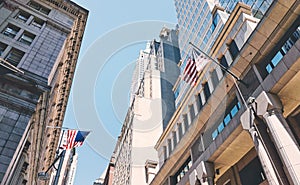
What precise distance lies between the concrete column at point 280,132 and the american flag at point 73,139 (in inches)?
493

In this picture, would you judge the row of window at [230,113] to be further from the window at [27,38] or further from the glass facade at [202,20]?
the window at [27,38]

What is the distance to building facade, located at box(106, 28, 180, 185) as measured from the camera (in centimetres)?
4462

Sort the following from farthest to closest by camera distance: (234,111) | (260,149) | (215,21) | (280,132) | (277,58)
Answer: (215,21)
(234,111)
(277,58)
(260,149)
(280,132)

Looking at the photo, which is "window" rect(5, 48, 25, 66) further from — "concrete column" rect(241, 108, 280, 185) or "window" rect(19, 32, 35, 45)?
"concrete column" rect(241, 108, 280, 185)

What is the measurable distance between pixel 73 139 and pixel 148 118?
41756 millimetres

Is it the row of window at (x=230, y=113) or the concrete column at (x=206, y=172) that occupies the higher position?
the row of window at (x=230, y=113)

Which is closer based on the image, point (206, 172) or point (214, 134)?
point (206, 172)

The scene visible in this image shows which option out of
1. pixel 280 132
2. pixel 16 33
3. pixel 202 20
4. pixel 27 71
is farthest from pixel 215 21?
pixel 27 71

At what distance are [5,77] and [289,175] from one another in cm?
1835

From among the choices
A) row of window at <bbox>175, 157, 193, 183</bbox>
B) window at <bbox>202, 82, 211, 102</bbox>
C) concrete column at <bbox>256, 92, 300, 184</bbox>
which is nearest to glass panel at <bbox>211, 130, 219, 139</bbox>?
window at <bbox>202, 82, 211, 102</bbox>

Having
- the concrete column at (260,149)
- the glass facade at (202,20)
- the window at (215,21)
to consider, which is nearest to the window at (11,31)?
the concrete column at (260,149)

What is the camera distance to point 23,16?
2216cm

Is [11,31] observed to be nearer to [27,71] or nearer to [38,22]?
[38,22]

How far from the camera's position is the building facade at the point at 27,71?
13508mm
